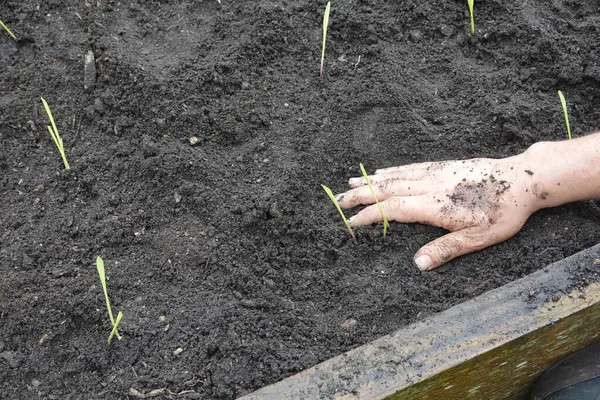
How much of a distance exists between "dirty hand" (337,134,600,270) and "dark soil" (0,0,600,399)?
0.14 ft

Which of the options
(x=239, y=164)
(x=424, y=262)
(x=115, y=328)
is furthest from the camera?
(x=239, y=164)

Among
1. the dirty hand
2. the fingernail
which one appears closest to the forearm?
the dirty hand

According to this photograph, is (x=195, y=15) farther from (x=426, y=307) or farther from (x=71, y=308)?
(x=426, y=307)

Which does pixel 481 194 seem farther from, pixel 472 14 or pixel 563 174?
pixel 472 14

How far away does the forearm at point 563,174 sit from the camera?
4.71 ft

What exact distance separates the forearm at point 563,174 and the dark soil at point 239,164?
0.20 ft

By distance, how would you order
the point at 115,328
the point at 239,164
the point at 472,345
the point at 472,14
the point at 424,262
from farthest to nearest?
1. the point at 472,14
2. the point at 239,164
3. the point at 424,262
4. the point at 115,328
5. the point at 472,345

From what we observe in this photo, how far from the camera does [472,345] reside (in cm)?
113

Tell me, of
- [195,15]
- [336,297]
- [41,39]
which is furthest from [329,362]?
[41,39]

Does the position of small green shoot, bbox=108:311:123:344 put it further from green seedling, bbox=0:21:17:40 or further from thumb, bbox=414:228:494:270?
green seedling, bbox=0:21:17:40

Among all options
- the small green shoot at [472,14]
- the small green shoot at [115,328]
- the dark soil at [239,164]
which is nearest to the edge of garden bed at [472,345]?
the dark soil at [239,164]

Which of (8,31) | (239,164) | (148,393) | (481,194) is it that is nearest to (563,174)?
(481,194)

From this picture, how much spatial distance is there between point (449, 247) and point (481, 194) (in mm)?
168

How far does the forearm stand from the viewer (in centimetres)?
144
